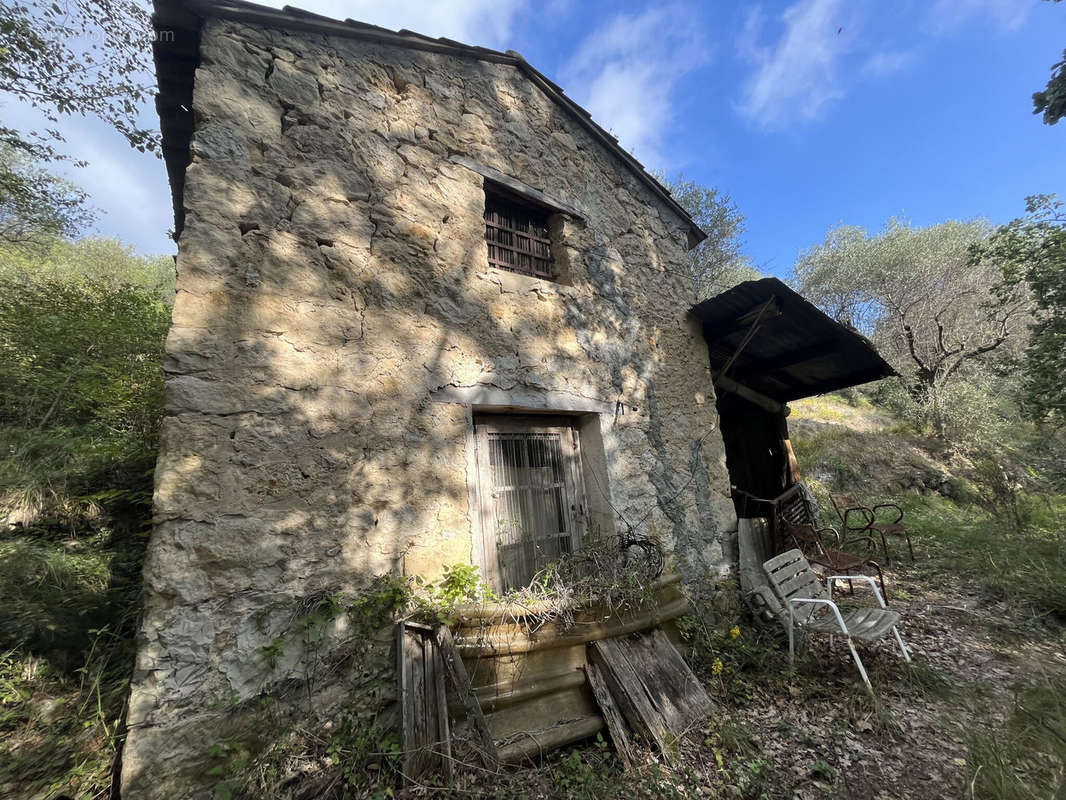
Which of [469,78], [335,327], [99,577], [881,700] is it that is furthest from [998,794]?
[469,78]

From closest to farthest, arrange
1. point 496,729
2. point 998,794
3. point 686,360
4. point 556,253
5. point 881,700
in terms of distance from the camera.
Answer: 1. point 998,794
2. point 496,729
3. point 881,700
4. point 556,253
5. point 686,360

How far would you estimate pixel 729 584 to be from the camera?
383 centimetres

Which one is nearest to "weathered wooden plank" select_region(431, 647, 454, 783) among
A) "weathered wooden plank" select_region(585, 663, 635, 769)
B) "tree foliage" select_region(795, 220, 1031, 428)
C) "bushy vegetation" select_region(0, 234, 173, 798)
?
"weathered wooden plank" select_region(585, 663, 635, 769)

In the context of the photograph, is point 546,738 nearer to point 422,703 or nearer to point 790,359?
point 422,703

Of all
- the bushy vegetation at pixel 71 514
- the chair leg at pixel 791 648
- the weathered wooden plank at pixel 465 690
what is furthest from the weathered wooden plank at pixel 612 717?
the bushy vegetation at pixel 71 514

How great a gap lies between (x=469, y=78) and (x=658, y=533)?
4.32 m

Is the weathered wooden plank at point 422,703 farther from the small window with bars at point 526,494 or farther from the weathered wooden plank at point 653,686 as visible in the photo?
the weathered wooden plank at point 653,686

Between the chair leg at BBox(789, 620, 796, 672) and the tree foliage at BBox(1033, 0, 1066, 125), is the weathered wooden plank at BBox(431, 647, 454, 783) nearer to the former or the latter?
the chair leg at BBox(789, 620, 796, 672)

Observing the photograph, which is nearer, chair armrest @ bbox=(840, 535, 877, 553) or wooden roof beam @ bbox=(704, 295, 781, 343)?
wooden roof beam @ bbox=(704, 295, 781, 343)

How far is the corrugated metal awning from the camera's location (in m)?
3.79

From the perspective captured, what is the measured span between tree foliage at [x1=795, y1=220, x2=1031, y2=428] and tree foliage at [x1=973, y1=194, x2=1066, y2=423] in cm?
619

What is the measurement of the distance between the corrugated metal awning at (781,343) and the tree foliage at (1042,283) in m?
3.47

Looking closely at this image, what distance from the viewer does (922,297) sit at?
13.3m

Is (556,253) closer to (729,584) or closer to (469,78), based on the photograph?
(469,78)
